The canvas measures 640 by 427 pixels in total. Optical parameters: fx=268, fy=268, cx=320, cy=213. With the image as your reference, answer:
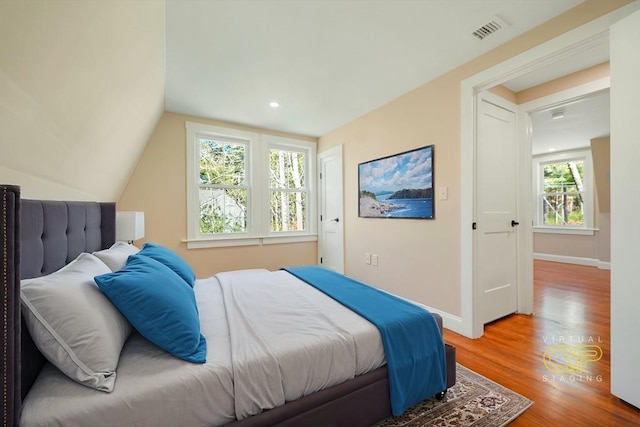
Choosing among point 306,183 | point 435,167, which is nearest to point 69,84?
point 435,167

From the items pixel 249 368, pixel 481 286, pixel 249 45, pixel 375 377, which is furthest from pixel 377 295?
pixel 249 45

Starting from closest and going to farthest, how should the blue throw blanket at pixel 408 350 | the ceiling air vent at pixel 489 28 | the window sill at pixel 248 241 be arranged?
1. the blue throw blanket at pixel 408 350
2. the ceiling air vent at pixel 489 28
3. the window sill at pixel 248 241

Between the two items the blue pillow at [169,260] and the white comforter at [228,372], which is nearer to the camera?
the white comforter at [228,372]

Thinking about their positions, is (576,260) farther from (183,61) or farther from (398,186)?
(183,61)

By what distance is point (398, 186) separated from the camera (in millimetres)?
3145

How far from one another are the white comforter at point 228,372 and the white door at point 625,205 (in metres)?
1.42

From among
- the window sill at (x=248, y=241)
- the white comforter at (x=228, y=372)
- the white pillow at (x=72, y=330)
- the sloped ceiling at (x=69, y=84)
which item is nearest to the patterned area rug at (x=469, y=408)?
the white comforter at (x=228, y=372)

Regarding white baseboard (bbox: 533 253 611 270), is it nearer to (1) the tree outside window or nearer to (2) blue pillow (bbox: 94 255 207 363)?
(1) the tree outside window

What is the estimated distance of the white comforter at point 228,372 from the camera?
2.76 ft

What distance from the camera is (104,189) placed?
2.45 meters

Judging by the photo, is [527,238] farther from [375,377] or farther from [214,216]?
[214,216]

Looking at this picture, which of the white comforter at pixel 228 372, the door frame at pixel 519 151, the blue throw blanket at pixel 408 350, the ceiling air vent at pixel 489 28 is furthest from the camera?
the ceiling air vent at pixel 489 28

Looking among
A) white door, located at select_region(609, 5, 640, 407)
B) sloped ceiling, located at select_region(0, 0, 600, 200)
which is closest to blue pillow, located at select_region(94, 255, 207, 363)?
sloped ceiling, located at select_region(0, 0, 600, 200)

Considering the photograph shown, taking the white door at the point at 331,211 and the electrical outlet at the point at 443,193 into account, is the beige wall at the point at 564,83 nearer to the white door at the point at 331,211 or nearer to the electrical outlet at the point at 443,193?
the electrical outlet at the point at 443,193
